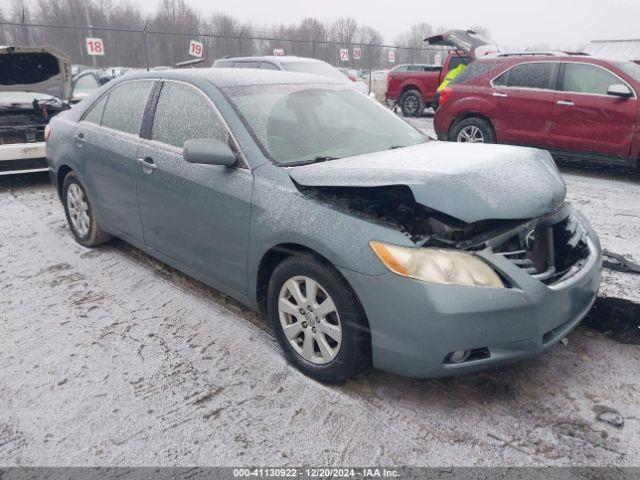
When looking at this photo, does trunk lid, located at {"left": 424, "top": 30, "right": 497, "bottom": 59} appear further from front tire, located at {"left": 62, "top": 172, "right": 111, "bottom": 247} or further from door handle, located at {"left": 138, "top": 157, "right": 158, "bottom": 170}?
door handle, located at {"left": 138, "top": 157, "right": 158, "bottom": 170}

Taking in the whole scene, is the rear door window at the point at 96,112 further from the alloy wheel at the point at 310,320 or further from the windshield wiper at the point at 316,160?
the alloy wheel at the point at 310,320

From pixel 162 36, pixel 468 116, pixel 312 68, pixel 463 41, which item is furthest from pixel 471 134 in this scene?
pixel 162 36

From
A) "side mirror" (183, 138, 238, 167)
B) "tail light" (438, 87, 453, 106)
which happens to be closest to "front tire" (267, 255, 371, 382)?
"side mirror" (183, 138, 238, 167)

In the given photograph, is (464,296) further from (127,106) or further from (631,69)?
(631,69)

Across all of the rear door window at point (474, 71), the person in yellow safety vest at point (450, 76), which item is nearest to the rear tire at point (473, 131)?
the rear door window at point (474, 71)

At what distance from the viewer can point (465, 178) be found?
2439mm

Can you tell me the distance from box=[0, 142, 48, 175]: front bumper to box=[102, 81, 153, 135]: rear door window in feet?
9.81

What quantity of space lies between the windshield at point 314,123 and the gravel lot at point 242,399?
1.19 m

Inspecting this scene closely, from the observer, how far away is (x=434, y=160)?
2.75 m

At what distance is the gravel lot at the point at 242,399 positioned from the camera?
224 centimetres

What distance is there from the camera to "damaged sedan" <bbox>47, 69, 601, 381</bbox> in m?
2.29

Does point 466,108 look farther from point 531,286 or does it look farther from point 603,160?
point 531,286

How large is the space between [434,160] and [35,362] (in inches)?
99.6

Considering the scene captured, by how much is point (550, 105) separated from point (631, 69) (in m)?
1.07
